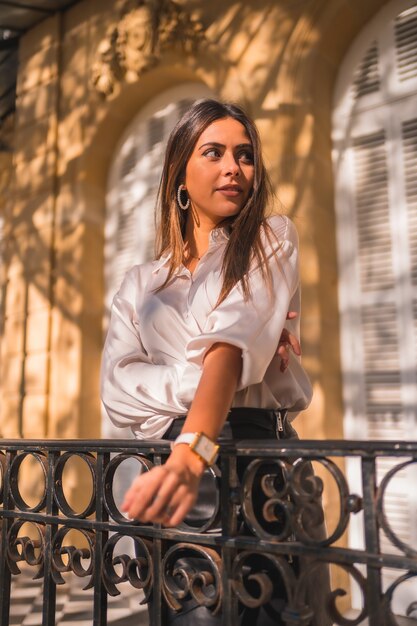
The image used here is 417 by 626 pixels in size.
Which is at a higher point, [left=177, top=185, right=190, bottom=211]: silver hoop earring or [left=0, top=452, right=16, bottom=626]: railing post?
[left=177, top=185, right=190, bottom=211]: silver hoop earring

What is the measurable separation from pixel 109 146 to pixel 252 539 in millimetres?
4843

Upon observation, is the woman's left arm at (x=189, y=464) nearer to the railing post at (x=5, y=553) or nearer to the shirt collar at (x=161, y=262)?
the shirt collar at (x=161, y=262)

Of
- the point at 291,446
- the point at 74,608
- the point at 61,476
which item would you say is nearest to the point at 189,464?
the point at 291,446

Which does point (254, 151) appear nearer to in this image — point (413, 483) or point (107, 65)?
point (413, 483)

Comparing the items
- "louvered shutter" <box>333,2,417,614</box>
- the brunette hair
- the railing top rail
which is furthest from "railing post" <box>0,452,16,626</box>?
"louvered shutter" <box>333,2,417,614</box>

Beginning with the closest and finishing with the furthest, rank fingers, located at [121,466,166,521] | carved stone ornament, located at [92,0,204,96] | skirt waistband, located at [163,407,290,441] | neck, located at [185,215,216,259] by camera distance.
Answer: fingers, located at [121,466,166,521], skirt waistband, located at [163,407,290,441], neck, located at [185,215,216,259], carved stone ornament, located at [92,0,204,96]

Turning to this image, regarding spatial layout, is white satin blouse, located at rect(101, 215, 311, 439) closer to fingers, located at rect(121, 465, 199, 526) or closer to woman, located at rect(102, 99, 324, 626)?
woman, located at rect(102, 99, 324, 626)

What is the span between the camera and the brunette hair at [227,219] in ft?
3.83

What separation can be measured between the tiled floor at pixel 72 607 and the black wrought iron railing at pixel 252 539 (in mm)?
2368

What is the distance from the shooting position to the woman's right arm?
46.3 inches

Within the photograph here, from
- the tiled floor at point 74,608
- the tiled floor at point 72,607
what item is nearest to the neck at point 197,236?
the tiled floor at point 74,608

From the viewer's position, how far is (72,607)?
368 centimetres

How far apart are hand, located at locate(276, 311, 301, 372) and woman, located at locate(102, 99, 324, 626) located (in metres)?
0.01

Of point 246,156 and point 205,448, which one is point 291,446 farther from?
point 246,156
